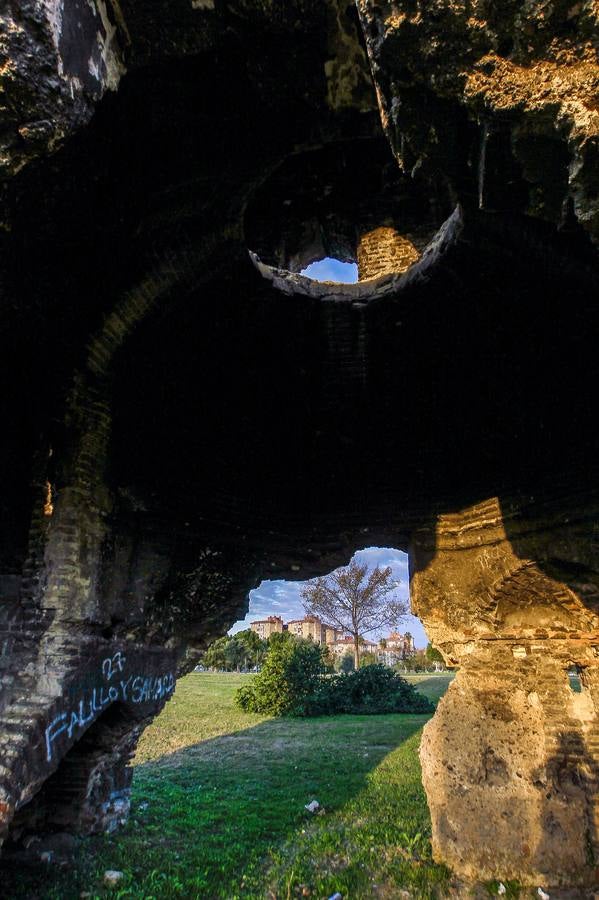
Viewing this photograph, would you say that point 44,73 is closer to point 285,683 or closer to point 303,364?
point 303,364

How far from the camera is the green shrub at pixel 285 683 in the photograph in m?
15.3

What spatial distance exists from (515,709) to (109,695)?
3826 millimetres

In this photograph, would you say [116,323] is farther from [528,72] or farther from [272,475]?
[528,72]

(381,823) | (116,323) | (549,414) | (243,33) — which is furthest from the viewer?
(381,823)

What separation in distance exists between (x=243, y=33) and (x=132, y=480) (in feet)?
12.3

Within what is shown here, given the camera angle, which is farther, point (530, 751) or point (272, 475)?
point (272, 475)

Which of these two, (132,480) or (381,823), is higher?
(132,480)

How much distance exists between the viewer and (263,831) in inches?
219

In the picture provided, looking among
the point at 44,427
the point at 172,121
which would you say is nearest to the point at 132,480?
the point at 44,427

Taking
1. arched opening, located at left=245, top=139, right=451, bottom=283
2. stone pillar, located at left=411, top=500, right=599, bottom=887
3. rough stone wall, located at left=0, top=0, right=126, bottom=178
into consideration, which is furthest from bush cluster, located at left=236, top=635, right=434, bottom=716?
rough stone wall, located at left=0, top=0, right=126, bottom=178

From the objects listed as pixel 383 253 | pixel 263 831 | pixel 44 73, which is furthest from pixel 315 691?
pixel 44 73

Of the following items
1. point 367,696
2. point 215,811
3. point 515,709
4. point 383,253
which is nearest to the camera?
point 515,709

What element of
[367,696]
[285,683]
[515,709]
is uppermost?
[515,709]

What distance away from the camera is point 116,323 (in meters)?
4.31
